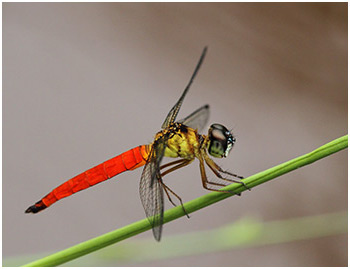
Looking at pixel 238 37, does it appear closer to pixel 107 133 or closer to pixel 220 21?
pixel 220 21

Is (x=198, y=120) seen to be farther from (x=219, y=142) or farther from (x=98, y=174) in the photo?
(x=98, y=174)

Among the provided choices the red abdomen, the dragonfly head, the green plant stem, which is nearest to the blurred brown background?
the red abdomen

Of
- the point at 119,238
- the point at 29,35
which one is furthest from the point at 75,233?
the point at 119,238

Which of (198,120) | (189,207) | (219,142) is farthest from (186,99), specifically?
(189,207)

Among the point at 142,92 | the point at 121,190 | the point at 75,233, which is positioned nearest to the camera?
the point at 75,233

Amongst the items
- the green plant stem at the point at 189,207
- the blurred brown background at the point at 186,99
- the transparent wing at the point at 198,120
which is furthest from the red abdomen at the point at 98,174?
the blurred brown background at the point at 186,99

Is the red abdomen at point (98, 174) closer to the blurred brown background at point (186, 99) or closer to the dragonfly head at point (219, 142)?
the dragonfly head at point (219, 142)

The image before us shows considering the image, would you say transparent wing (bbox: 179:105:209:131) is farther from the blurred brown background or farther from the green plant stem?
the blurred brown background

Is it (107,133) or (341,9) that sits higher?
(341,9)
